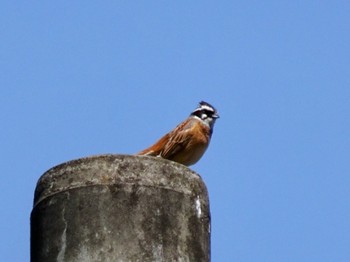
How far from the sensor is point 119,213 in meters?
7.25

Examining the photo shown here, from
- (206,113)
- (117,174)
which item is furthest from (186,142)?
(117,174)

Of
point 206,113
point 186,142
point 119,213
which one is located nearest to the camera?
point 119,213

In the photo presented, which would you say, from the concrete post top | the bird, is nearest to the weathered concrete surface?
the concrete post top

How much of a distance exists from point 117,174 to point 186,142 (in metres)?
5.65

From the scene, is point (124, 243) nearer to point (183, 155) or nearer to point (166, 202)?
point (166, 202)

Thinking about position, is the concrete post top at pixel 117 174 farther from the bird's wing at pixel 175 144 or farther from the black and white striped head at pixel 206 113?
the black and white striped head at pixel 206 113

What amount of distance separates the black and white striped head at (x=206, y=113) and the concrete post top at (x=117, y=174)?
255 inches

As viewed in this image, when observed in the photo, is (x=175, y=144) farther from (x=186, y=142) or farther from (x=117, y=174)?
(x=117, y=174)

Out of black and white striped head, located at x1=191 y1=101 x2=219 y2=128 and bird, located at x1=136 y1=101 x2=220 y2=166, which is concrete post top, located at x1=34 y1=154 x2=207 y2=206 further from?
black and white striped head, located at x1=191 y1=101 x2=219 y2=128

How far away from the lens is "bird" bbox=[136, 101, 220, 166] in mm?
12914

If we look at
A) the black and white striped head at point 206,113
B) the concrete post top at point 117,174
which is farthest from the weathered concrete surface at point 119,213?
the black and white striped head at point 206,113

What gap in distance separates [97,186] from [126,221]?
1.23 ft

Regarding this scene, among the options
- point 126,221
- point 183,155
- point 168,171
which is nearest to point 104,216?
point 126,221

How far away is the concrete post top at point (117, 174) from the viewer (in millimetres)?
7422
